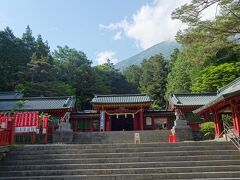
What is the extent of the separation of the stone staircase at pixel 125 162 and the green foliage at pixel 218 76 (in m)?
22.1

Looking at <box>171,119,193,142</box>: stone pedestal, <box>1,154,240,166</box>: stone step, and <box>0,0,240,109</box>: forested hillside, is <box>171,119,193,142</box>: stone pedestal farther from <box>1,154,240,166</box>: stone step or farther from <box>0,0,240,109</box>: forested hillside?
<box>1,154,240,166</box>: stone step

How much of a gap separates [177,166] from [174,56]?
49.6 meters

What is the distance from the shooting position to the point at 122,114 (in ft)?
90.5

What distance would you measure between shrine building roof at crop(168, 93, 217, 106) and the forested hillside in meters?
3.49

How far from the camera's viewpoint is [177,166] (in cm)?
963

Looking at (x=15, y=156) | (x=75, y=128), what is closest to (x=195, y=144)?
(x=15, y=156)

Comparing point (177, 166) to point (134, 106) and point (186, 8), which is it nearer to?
point (186, 8)

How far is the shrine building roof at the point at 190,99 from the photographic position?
26.8 meters

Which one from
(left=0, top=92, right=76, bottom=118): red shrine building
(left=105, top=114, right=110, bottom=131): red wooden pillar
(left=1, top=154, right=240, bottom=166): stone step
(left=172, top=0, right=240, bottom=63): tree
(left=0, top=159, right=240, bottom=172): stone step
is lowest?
(left=0, top=159, right=240, bottom=172): stone step

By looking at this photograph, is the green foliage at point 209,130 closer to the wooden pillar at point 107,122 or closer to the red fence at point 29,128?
the wooden pillar at point 107,122

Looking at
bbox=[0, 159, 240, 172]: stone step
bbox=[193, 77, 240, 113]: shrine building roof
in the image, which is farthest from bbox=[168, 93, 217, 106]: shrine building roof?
bbox=[0, 159, 240, 172]: stone step

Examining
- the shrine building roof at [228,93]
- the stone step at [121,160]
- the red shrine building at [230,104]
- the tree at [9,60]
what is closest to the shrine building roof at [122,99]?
the red shrine building at [230,104]

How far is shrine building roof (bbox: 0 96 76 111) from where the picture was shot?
88.4 feet

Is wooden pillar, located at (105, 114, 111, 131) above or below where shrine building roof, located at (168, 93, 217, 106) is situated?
below
